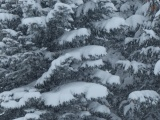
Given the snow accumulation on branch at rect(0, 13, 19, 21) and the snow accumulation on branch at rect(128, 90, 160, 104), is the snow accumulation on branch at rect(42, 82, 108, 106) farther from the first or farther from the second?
the snow accumulation on branch at rect(0, 13, 19, 21)

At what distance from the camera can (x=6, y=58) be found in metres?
10.2

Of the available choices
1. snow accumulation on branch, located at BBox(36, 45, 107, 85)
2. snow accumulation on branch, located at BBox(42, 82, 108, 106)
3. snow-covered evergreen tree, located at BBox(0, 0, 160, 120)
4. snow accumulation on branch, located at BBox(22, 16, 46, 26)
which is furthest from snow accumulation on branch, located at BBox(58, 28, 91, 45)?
Answer: snow accumulation on branch, located at BBox(42, 82, 108, 106)

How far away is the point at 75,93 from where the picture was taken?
862cm

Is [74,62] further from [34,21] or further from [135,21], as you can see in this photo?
[135,21]

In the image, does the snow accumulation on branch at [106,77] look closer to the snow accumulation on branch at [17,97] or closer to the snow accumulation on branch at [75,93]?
the snow accumulation on branch at [75,93]

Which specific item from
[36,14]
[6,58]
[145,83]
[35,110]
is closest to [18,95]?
[35,110]

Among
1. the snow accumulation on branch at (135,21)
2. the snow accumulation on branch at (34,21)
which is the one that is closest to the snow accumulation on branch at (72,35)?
the snow accumulation on branch at (34,21)

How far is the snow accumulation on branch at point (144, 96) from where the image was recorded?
9177 mm

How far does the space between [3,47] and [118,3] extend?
4.91m

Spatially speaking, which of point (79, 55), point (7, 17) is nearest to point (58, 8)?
point (79, 55)

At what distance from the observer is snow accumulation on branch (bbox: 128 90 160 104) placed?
918 cm

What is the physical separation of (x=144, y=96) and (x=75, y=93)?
199cm

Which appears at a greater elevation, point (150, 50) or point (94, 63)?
point (94, 63)

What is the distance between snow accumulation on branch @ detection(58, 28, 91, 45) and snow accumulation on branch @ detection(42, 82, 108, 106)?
49.7 inches
